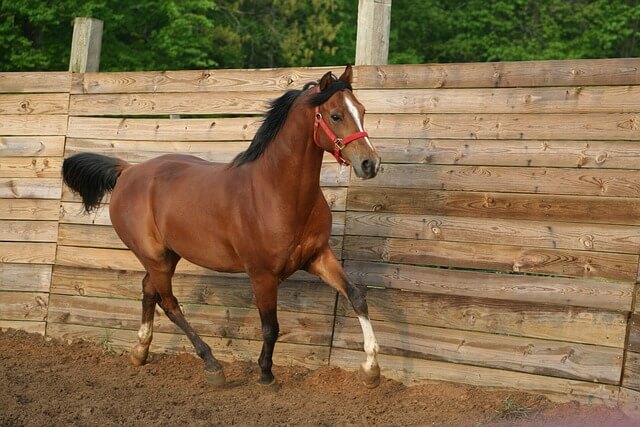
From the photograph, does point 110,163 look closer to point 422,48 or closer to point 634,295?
point 634,295

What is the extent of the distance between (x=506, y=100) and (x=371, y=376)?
213cm

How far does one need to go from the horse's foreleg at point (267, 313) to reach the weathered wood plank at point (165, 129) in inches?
66.8

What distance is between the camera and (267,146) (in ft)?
17.8

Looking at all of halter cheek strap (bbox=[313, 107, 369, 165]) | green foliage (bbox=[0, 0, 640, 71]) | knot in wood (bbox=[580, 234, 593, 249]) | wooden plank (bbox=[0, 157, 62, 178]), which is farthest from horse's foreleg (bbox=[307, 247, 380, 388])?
green foliage (bbox=[0, 0, 640, 71])

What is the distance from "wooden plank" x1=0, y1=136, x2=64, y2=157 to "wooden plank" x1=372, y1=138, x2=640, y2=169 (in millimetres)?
3178

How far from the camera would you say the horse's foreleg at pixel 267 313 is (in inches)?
210

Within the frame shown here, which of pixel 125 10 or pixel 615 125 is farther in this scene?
pixel 125 10

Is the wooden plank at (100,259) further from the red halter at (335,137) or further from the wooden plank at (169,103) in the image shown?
the red halter at (335,137)

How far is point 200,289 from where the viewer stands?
6.73 metres

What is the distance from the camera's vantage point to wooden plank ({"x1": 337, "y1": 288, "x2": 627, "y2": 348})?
5055 millimetres

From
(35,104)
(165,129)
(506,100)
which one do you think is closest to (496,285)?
(506,100)

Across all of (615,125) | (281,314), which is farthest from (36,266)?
(615,125)

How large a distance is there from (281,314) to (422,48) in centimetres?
1570

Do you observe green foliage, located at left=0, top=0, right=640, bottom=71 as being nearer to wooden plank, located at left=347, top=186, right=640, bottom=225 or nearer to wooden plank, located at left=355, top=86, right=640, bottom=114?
wooden plank, located at left=355, top=86, right=640, bottom=114
